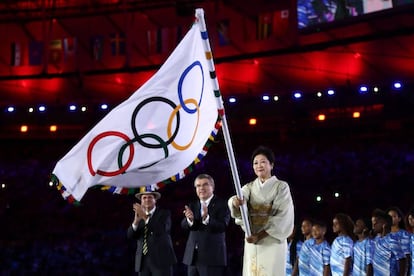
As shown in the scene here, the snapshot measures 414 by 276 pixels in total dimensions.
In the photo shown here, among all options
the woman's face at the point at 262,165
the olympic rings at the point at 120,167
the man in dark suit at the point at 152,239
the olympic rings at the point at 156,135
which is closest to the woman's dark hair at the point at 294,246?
the man in dark suit at the point at 152,239

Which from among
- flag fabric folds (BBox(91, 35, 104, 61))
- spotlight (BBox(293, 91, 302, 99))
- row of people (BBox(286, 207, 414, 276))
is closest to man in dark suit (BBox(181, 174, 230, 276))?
row of people (BBox(286, 207, 414, 276))

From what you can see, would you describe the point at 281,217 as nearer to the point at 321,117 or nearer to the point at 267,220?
the point at 267,220

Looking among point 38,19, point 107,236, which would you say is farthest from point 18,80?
point 107,236

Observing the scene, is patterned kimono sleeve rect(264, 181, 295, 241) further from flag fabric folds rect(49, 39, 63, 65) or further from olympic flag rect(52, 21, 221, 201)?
flag fabric folds rect(49, 39, 63, 65)

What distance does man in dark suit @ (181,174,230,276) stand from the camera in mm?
5992

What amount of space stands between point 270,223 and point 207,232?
1.35 meters

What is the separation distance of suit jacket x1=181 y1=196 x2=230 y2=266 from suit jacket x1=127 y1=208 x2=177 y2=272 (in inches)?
15.8

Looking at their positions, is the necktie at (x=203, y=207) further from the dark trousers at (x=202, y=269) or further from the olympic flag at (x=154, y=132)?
the olympic flag at (x=154, y=132)

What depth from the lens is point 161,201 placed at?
14.6 metres

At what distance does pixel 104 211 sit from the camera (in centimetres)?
1486

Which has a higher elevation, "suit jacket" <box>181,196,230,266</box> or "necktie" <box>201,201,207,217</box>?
"necktie" <box>201,201,207,217</box>

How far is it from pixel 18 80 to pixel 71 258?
256 inches

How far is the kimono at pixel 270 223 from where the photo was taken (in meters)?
4.79

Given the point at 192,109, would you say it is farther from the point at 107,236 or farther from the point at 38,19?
the point at 38,19
